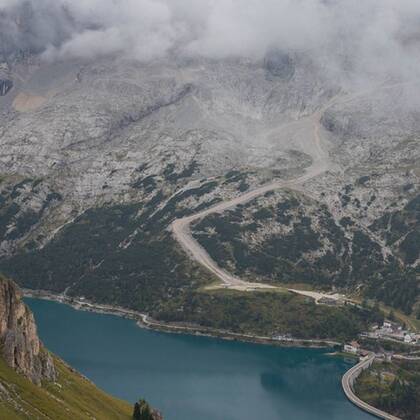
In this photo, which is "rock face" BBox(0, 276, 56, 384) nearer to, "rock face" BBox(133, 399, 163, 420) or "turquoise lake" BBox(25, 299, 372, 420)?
"rock face" BBox(133, 399, 163, 420)

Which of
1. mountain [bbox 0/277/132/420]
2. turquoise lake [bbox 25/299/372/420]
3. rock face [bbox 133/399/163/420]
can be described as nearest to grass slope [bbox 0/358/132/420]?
mountain [bbox 0/277/132/420]

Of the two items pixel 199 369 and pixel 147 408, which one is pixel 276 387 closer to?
Result: pixel 199 369

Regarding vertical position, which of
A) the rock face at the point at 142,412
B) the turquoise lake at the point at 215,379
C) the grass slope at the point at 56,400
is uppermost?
the grass slope at the point at 56,400

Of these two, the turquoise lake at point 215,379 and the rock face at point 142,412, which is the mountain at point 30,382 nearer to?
the rock face at point 142,412

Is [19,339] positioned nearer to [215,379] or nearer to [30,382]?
[30,382]

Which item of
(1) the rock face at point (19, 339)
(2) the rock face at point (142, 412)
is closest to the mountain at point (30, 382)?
Result: (1) the rock face at point (19, 339)

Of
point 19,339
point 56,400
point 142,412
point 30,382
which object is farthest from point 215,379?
point 30,382

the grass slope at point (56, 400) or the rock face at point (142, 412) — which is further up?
the grass slope at point (56, 400)
